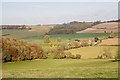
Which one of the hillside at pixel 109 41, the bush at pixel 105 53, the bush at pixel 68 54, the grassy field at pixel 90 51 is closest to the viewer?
the bush at pixel 68 54

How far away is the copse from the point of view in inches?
568

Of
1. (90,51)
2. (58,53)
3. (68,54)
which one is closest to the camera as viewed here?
(58,53)

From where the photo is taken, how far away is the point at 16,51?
15328mm

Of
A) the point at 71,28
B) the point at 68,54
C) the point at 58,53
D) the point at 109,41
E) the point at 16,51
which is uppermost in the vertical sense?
the point at 71,28

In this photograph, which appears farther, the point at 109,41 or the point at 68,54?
the point at 109,41

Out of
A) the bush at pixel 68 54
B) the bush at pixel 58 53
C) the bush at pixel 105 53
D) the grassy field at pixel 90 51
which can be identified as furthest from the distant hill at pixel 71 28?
the bush at pixel 68 54

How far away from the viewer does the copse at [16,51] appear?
1443cm

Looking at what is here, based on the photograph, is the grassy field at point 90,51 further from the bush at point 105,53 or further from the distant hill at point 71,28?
the distant hill at point 71,28

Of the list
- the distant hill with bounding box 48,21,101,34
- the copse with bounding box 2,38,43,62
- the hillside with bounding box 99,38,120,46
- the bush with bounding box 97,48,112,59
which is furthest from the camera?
the distant hill with bounding box 48,21,101,34

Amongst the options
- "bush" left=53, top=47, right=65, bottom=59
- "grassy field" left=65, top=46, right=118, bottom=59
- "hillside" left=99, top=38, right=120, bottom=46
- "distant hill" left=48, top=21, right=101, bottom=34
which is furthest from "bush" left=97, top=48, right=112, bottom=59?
"bush" left=53, top=47, right=65, bottom=59

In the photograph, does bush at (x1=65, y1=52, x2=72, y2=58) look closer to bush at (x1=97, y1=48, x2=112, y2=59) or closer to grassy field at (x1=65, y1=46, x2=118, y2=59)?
grassy field at (x1=65, y1=46, x2=118, y2=59)

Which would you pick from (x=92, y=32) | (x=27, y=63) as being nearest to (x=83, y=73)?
(x=27, y=63)

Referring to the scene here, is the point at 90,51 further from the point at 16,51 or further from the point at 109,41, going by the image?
the point at 16,51

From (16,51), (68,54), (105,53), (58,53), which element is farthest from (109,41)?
(16,51)
